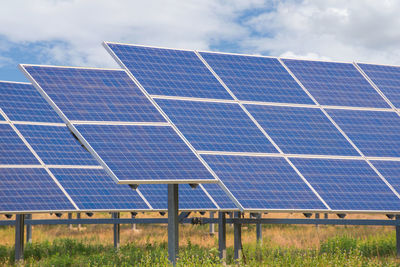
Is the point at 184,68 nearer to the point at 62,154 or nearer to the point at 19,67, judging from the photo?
the point at 19,67

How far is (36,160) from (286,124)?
9.91 m

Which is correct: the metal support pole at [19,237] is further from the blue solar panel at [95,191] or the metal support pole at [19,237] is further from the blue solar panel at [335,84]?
the blue solar panel at [335,84]

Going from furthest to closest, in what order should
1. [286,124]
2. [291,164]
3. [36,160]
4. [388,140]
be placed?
[36,160] < [388,140] < [286,124] < [291,164]

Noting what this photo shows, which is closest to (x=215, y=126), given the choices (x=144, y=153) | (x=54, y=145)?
(x=144, y=153)

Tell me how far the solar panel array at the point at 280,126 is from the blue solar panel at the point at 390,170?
55 millimetres

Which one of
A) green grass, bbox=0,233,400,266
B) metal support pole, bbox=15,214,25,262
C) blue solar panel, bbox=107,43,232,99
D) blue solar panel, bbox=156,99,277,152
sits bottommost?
green grass, bbox=0,233,400,266

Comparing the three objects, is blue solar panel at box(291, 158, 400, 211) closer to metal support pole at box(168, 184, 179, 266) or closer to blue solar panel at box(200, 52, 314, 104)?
blue solar panel at box(200, 52, 314, 104)

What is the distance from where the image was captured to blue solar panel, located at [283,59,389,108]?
19.4 metres

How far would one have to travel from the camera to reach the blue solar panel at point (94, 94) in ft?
49.7

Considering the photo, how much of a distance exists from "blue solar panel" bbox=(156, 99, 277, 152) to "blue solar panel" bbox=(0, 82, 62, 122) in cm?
988

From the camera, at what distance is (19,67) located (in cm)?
1584

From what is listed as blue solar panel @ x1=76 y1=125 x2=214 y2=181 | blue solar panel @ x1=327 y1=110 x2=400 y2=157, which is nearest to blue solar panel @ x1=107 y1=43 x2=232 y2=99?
blue solar panel @ x1=76 y1=125 x2=214 y2=181

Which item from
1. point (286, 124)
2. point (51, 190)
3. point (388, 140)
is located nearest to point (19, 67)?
point (51, 190)

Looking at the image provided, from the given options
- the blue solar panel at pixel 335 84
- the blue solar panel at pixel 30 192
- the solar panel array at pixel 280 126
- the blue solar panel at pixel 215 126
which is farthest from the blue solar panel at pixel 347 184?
the blue solar panel at pixel 30 192
